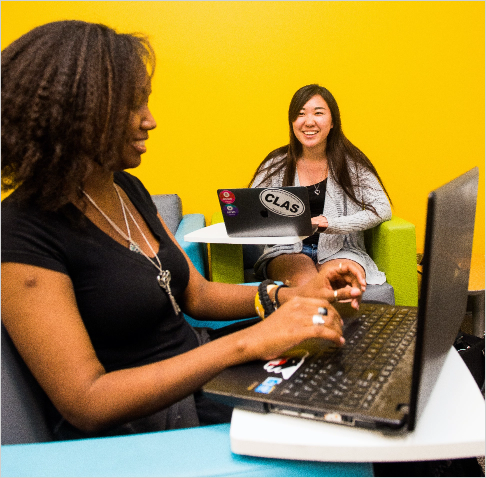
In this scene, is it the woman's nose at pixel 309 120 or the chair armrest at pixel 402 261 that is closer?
the chair armrest at pixel 402 261

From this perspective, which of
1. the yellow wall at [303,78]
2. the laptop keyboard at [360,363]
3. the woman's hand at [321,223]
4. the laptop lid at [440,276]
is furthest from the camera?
the yellow wall at [303,78]

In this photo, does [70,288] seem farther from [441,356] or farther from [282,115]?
[282,115]

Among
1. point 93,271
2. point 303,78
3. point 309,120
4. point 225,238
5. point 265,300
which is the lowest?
point 225,238

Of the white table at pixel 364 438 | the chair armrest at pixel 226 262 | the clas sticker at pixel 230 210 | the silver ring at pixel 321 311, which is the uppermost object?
the silver ring at pixel 321 311

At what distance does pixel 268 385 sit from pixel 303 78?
2330 millimetres

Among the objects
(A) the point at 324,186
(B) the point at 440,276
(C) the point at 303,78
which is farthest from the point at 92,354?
(C) the point at 303,78

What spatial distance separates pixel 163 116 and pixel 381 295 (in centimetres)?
162

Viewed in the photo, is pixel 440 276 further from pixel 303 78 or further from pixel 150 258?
pixel 303 78

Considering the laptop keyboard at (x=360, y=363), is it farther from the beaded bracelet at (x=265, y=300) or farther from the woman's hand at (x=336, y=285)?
the beaded bracelet at (x=265, y=300)

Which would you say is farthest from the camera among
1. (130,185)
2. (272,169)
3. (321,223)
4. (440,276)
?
(272,169)

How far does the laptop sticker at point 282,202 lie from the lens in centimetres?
158

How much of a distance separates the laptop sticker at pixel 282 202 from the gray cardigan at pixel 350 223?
42 centimetres

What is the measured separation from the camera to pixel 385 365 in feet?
2.18

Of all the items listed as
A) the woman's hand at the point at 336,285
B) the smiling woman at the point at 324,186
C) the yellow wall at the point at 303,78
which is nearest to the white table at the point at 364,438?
the woman's hand at the point at 336,285
